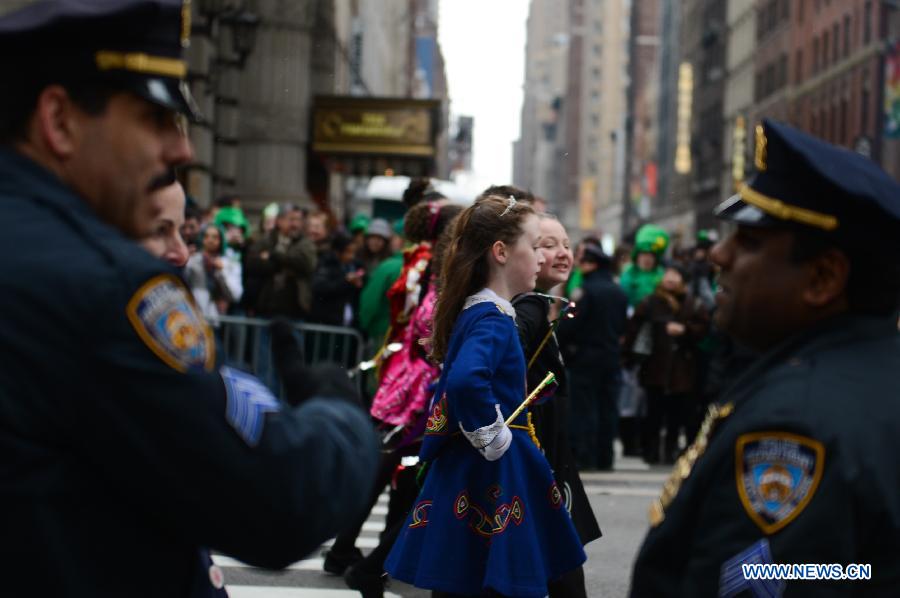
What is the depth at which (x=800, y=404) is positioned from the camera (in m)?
2.55

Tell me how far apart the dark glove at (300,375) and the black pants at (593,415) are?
11.3m

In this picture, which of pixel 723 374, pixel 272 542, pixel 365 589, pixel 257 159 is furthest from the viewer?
pixel 257 159

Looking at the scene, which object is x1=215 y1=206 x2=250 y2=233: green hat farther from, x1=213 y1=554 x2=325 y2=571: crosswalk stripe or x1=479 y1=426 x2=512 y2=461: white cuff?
x1=479 y1=426 x2=512 y2=461: white cuff

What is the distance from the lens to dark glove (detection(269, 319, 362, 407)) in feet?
8.62

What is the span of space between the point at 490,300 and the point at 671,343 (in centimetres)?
926

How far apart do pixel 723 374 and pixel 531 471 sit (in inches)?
332

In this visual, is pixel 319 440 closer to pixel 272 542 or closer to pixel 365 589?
pixel 272 542

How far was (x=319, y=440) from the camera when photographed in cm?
246

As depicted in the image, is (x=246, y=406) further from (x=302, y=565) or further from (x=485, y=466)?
(x=302, y=565)

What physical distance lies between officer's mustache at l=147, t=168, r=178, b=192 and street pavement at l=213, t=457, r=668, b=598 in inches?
129

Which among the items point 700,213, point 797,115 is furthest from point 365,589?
point 700,213

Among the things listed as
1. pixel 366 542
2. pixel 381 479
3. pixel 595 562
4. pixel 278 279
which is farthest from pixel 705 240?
pixel 381 479

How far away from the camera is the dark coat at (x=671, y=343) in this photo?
14828 millimetres

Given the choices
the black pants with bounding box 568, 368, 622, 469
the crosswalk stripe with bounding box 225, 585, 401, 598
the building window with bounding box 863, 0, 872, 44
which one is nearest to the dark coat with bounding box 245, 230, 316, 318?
the black pants with bounding box 568, 368, 622, 469
